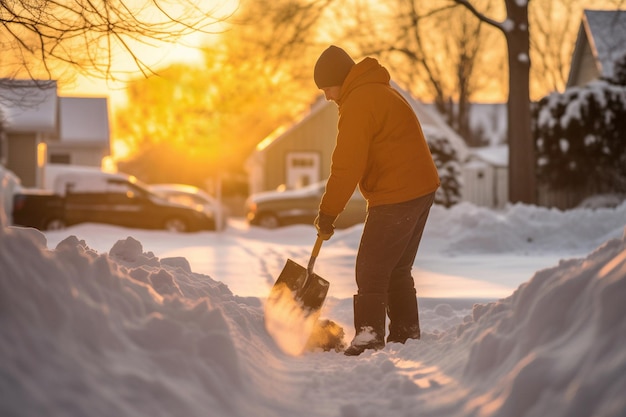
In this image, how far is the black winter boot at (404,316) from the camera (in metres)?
5.14

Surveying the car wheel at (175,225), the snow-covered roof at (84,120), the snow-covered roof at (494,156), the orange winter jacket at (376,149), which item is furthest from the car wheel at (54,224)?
the snow-covered roof at (84,120)

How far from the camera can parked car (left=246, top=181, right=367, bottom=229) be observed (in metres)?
20.7

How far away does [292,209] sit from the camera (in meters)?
21.2

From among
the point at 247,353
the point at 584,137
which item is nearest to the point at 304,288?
the point at 247,353

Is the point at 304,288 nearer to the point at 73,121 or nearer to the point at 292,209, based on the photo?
→ the point at 292,209

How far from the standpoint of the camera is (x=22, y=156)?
29359mm

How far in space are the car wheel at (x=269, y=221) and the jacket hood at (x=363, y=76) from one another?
16552 mm

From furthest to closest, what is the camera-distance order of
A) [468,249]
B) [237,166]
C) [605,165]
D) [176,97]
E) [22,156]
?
[176,97], [237,166], [22,156], [605,165], [468,249]

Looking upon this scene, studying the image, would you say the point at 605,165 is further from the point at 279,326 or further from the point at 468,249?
the point at 279,326

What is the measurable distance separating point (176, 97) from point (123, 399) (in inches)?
2288

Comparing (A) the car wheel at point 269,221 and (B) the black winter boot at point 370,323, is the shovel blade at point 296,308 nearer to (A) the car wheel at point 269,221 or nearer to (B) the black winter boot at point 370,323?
(B) the black winter boot at point 370,323

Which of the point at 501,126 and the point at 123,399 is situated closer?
the point at 123,399

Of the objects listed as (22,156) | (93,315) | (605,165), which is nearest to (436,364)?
(93,315)

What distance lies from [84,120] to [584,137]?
27.9 meters
